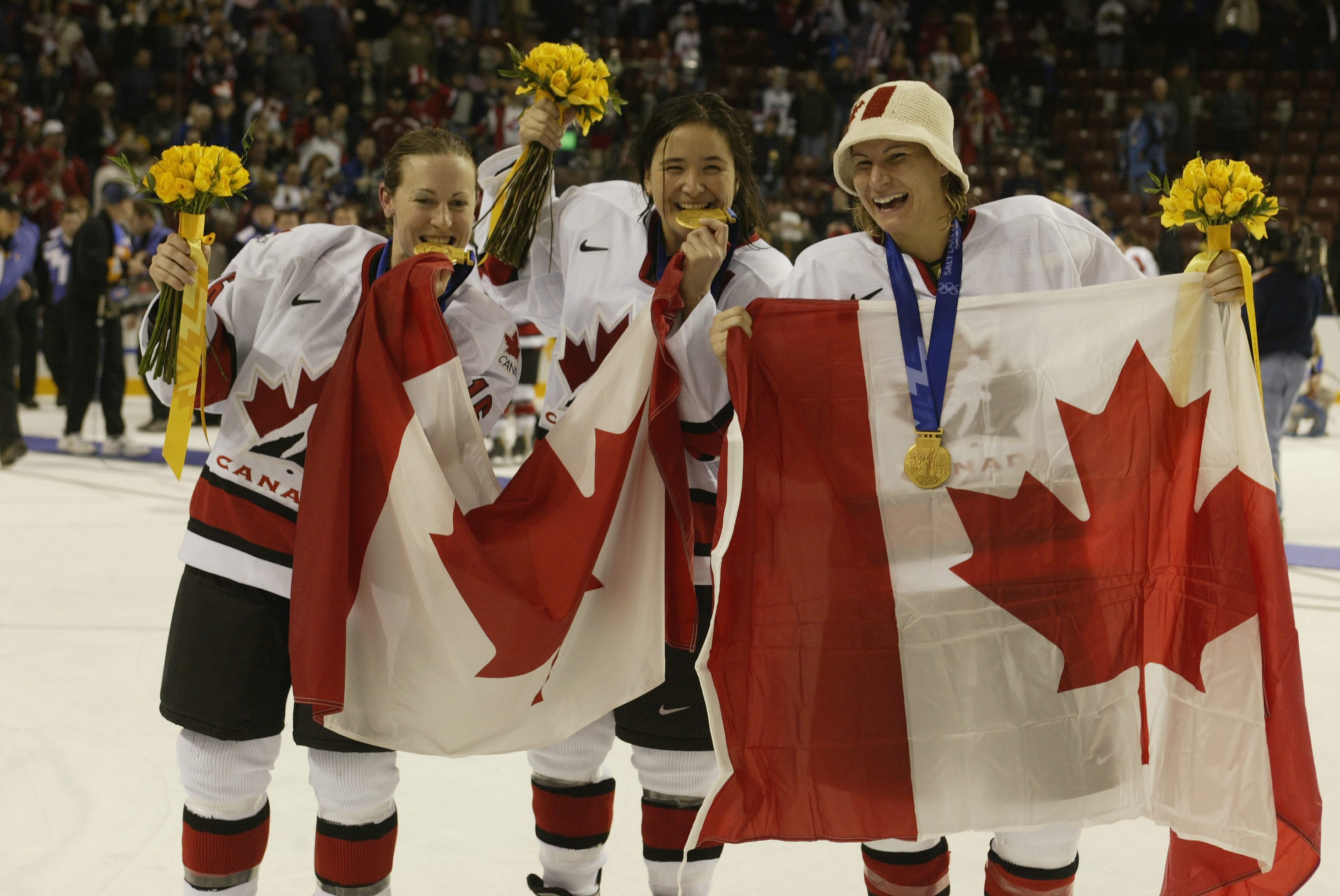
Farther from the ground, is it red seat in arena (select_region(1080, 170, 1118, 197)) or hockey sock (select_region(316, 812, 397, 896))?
red seat in arena (select_region(1080, 170, 1118, 197))

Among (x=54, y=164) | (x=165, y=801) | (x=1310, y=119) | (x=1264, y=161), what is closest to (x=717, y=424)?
(x=165, y=801)

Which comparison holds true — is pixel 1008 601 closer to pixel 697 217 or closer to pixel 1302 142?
pixel 697 217

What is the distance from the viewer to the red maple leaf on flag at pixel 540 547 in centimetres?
211

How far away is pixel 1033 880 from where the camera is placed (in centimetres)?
209

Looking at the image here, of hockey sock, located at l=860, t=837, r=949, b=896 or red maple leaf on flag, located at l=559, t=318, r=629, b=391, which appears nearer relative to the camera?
hockey sock, located at l=860, t=837, r=949, b=896

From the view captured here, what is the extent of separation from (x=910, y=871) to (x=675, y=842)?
1.32 feet

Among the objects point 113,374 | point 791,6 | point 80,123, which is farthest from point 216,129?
point 791,6

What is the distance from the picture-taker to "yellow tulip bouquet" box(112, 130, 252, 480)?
205 cm

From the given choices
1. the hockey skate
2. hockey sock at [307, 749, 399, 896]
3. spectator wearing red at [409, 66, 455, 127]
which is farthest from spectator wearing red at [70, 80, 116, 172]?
hockey sock at [307, 749, 399, 896]

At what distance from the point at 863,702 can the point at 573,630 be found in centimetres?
50

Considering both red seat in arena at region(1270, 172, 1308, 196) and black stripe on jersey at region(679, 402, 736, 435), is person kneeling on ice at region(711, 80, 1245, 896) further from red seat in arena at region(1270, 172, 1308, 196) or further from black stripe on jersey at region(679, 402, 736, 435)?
red seat in arena at region(1270, 172, 1308, 196)

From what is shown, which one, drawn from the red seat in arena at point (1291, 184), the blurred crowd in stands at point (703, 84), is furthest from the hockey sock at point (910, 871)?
the red seat in arena at point (1291, 184)

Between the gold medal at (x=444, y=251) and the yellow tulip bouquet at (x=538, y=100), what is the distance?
0.21 meters

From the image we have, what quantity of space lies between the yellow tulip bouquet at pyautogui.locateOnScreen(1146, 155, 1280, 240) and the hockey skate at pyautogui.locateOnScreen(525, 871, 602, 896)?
1470mm
